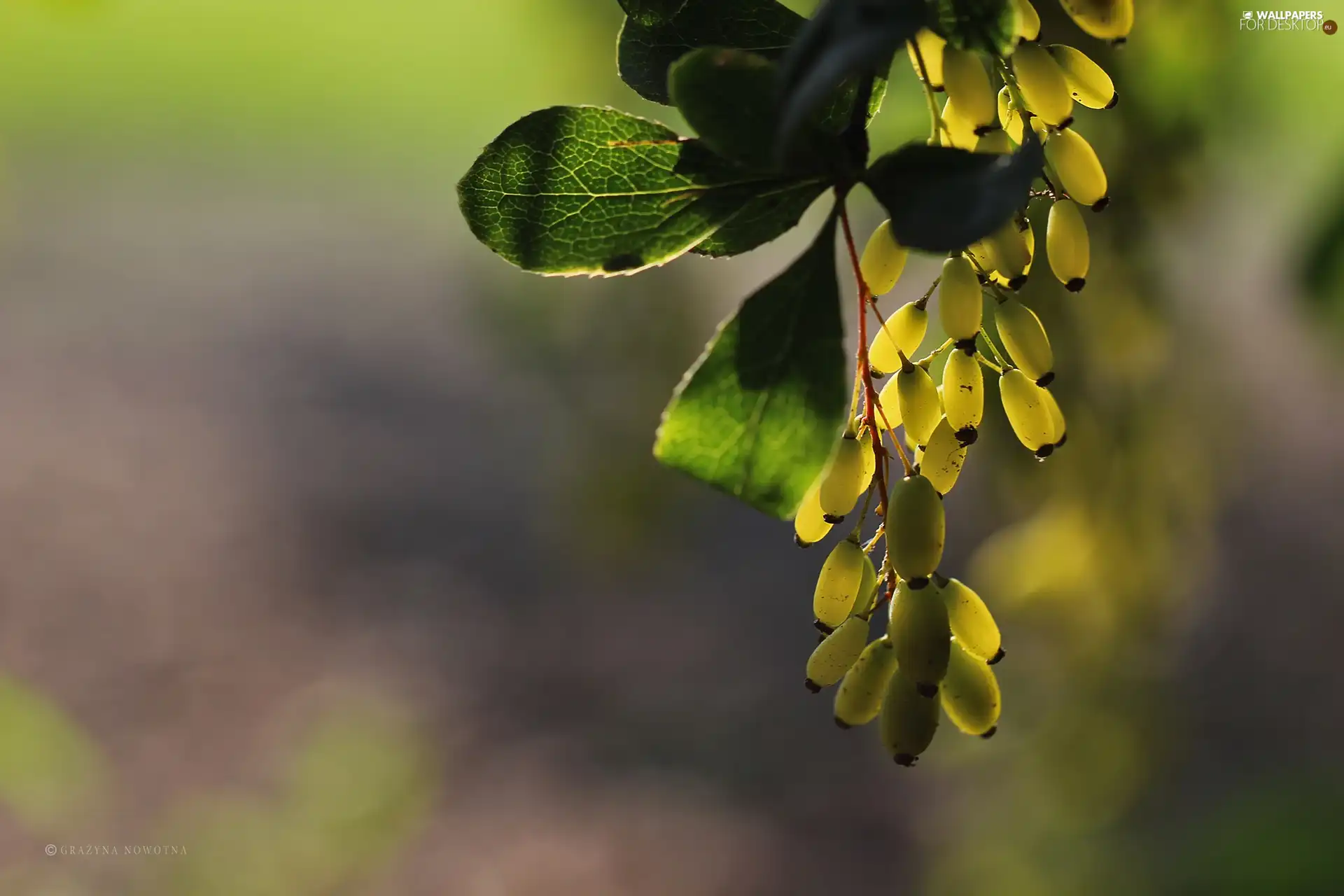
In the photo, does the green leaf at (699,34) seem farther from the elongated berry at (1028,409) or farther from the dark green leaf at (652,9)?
the elongated berry at (1028,409)

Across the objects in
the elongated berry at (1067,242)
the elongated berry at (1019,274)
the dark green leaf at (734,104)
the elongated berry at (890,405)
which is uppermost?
the elongated berry at (1067,242)

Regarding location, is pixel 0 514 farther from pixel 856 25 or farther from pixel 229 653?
pixel 856 25

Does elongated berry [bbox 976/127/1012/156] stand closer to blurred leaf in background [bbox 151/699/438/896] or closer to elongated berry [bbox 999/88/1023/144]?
elongated berry [bbox 999/88/1023/144]

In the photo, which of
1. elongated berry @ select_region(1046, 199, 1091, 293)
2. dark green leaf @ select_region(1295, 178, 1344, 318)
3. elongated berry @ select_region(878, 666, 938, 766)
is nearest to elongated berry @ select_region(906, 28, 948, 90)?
elongated berry @ select_region(1046, 199, 1091, 293)

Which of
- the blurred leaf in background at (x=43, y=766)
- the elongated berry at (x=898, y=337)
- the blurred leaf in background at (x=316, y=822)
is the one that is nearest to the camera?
the elongated berry at (x=898, y=337)
